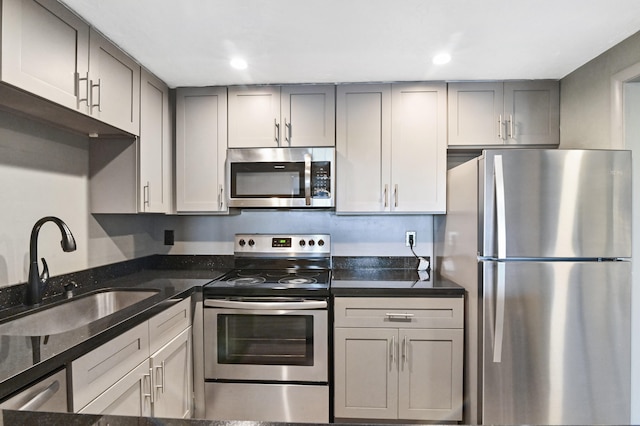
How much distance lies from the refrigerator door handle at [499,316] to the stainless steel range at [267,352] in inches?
36.8

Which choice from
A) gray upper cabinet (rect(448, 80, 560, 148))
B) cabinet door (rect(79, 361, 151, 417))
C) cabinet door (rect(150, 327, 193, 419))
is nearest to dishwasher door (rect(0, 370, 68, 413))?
cabinet door (rect(79, 361, 151, 417))

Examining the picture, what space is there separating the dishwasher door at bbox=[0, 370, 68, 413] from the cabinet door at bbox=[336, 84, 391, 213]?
5.69 ft

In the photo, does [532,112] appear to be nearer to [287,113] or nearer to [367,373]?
[287,113]

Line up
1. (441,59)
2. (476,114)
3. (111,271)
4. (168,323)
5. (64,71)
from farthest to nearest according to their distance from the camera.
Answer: (476,114) → (111,271) → (441,59) → (168,323) → (64,71)

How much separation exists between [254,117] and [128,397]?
1.81m

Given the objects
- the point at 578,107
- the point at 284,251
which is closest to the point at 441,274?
the point at 284,251

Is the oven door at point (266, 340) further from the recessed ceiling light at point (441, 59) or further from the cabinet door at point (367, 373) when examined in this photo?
the recessed ceiling light at point (441, 59)

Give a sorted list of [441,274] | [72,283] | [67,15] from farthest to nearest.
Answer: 1. [441,274]
2. [72,283]
3. [67,15]

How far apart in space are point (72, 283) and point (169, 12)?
1.52m

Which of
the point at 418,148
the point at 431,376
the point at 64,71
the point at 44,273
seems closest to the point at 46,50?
the point at 64,71

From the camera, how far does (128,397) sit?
1500mm

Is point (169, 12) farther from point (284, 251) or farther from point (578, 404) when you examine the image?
point (578, 404)

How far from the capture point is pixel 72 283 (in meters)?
1.91

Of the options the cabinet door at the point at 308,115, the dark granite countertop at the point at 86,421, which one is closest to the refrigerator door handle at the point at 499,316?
the cabinet door at the point at 308,115
